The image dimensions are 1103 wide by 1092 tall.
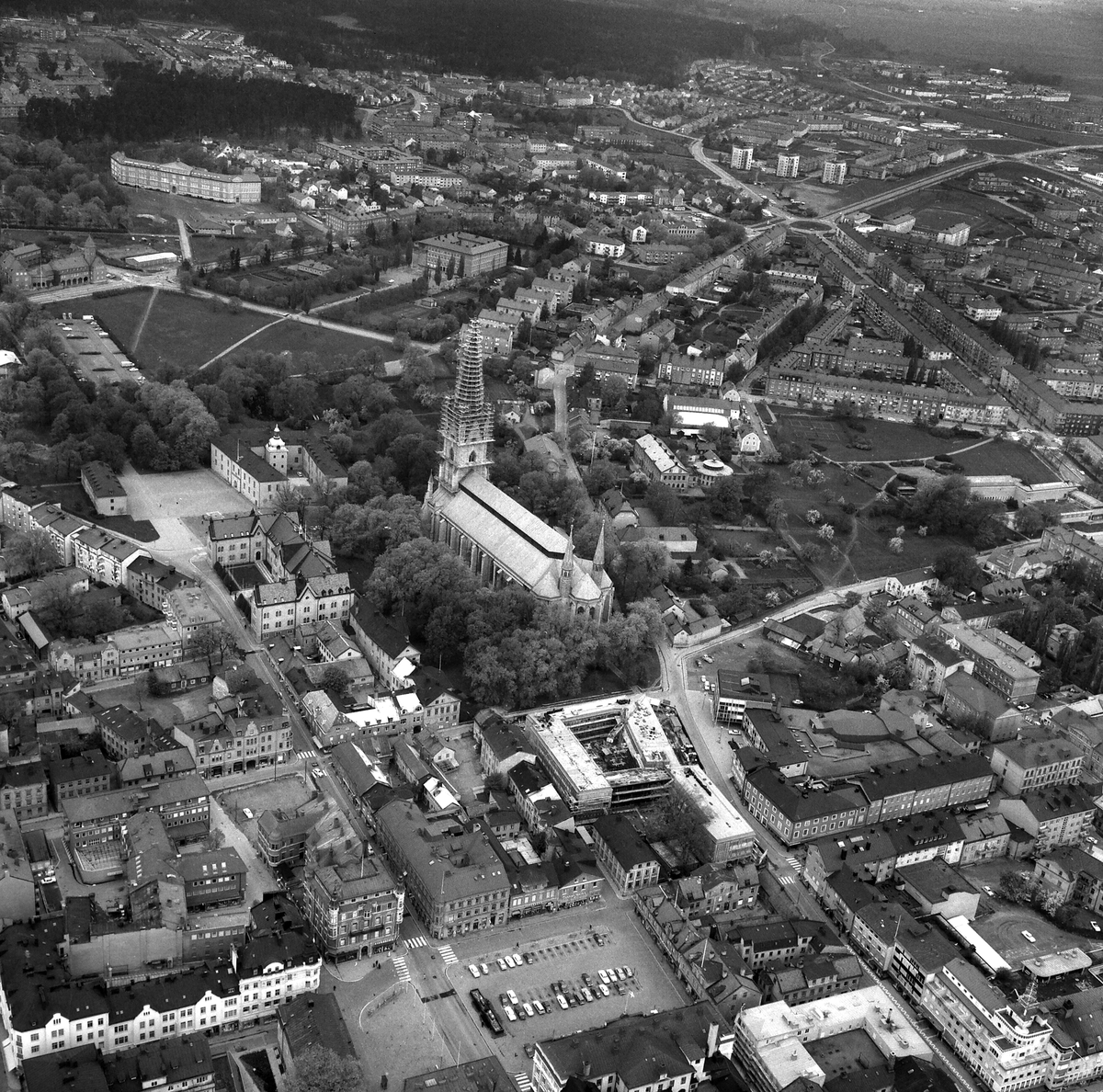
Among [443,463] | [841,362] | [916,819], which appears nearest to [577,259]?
[841,362]

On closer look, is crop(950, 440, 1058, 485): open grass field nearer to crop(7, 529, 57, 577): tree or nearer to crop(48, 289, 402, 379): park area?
crop(48, 289, 402, 379): park area

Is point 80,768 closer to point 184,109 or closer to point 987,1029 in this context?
→ point 987,1029

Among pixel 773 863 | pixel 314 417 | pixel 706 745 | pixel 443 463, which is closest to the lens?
pixel 773 863

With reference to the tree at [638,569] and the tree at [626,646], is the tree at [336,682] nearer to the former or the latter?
the tree at [626,646]

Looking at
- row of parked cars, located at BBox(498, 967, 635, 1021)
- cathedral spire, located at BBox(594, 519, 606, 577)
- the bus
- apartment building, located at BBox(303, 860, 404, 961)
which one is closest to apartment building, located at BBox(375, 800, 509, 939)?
apartment building, located at BBox(303, 860, 404, 961)

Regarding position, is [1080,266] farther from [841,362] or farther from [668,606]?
[668,606]

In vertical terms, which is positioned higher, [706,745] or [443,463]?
[443,463]

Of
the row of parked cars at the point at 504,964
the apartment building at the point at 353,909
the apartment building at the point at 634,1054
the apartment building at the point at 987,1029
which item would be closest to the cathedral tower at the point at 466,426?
the apartment building at the point at 353,909

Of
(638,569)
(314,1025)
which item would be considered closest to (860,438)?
(638,569)
